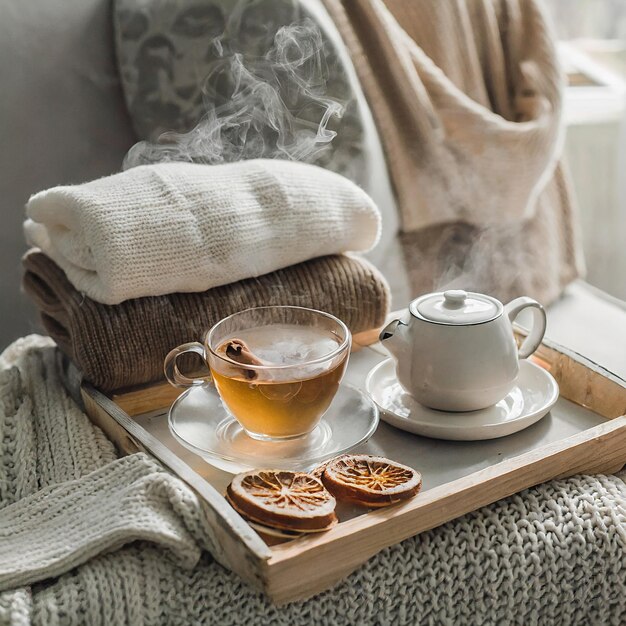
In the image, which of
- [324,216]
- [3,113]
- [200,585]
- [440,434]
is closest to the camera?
[200,585]

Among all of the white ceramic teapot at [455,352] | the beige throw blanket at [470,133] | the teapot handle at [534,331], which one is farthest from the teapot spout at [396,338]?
the beige throw blanket at [470,133]

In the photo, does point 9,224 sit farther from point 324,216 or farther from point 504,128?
point 504,128

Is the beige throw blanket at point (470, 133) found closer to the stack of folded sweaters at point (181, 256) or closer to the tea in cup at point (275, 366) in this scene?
the stack of folded sweaters at point (181, 256)

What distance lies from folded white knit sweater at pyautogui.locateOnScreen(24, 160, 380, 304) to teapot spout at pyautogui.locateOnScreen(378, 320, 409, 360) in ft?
0.54

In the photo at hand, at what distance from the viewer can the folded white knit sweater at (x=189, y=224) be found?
0.79 meters

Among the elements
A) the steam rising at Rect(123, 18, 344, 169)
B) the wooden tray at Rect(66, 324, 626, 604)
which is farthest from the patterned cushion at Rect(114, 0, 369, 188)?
the wooden tray at Rect(66, 324, 626, 604)

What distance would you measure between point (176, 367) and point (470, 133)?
73cm

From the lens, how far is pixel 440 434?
2.44 feet

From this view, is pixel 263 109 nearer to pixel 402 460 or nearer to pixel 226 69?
pixel 226 69

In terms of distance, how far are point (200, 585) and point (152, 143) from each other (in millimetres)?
695

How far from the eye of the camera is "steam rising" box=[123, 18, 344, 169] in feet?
3.59

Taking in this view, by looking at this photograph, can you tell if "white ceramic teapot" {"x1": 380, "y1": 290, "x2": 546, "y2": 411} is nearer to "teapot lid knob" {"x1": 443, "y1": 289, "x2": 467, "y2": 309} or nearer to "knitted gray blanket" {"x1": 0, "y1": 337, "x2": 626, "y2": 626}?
"teapot lid knob" {"x1": 443, "y1": 289, "x2": 467, "y2": 309}

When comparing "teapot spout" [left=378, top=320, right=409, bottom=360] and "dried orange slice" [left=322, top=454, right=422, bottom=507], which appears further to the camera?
"teapot spout" [left=378, top=320, right=409, bottom=360]

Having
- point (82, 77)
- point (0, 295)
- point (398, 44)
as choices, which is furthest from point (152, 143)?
point (398, 44)
